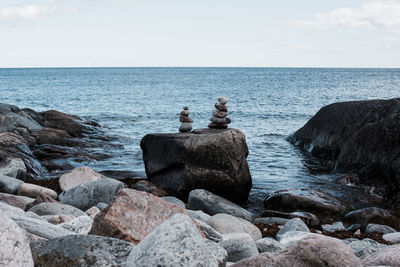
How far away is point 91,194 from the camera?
8656 mm

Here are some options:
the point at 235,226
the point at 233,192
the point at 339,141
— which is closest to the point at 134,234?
the point at 235,226

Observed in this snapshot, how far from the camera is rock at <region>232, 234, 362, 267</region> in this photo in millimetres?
3891

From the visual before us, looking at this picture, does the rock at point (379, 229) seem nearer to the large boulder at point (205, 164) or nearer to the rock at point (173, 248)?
the large boulder at point (205, 164)

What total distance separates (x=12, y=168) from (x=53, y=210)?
4.31 meters

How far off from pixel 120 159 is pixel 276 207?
691 cm

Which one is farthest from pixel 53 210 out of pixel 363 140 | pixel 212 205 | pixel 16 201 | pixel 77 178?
pixel 363 140

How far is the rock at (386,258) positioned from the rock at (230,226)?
257cm

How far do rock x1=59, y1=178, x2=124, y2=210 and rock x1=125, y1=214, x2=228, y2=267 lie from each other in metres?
5.04

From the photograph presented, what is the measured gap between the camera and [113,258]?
3.90m

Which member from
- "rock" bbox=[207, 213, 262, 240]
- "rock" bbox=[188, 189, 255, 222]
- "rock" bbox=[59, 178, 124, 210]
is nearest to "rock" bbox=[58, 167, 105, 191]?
"rock" bbox=[59, 178, 124, 210]

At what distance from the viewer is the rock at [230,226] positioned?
7086mm

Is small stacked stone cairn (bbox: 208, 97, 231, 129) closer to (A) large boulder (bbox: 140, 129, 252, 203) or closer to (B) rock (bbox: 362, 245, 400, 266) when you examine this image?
(A) large boulder (bbox: 140, 129, 252, 203)

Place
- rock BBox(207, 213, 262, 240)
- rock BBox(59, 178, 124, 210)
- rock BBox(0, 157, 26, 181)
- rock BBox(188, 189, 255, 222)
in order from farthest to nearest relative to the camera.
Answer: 1. rock BBox(0, 157, 26, 181)
2. rock BBox(188, 189, 255, 222)
3. rock BBox(59, 178, 124, 210)
4. rock BBox(207, 213, 262, 240)

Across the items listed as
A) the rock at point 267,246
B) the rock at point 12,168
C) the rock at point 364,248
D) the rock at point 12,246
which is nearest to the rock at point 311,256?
the rock at point 12,246
